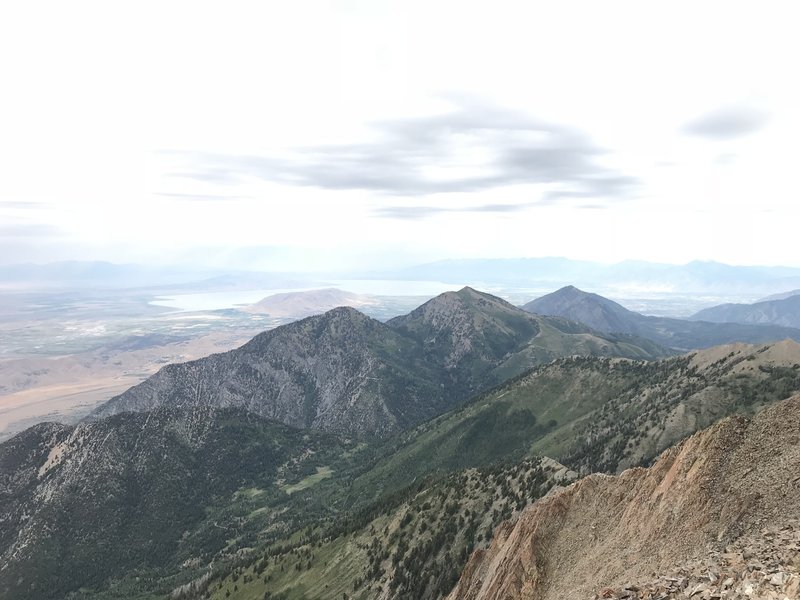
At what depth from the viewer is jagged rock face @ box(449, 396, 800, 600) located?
3922 centimetres

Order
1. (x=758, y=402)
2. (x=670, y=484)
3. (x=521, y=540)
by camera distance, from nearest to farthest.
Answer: (x=670, y=484) < (x=521, y=540) < (x=758, y=402)

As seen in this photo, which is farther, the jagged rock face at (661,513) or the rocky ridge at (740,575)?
the jagged rock face at (661,513)

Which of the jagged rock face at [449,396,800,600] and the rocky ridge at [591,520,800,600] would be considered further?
the jagged rock face at [449,396,800,600]

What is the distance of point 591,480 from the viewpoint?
6488cm

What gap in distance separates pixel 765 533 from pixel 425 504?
349 ft

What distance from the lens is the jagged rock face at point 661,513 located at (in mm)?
39219

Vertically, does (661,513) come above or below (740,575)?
below

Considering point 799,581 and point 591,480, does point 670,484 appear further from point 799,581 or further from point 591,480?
point 799,581

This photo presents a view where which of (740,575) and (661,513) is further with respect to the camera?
(661,513)

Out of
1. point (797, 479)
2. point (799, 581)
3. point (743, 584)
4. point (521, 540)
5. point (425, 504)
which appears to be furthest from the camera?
point (425, 504)

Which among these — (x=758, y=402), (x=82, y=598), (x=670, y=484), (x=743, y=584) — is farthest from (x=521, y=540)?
(x=82, y=598)

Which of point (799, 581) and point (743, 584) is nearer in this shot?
point (799, 581)

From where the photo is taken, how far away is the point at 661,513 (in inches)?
1812

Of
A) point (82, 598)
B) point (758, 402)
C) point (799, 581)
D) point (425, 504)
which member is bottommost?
point (82, 598)
